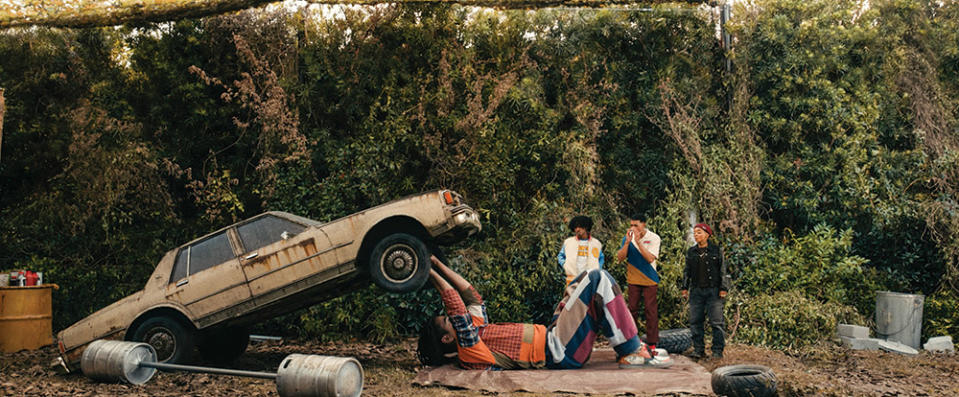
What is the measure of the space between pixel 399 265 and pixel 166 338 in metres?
2.55

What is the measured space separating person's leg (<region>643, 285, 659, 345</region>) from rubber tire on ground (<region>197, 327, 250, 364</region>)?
469cm

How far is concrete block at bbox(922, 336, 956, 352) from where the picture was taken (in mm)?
9578

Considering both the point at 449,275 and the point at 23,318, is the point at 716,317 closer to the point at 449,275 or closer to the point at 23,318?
the point at 449,275

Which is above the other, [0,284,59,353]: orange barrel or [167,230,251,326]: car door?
[167,230,251,326]: car door

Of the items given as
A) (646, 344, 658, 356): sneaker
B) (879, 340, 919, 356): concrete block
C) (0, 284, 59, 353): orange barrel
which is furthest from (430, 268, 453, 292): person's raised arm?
(879, 340, 919, 356): concrete block

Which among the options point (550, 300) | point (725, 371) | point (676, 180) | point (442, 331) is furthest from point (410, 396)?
point (676, 180)

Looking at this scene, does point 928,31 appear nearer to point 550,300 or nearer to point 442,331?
point 550,300

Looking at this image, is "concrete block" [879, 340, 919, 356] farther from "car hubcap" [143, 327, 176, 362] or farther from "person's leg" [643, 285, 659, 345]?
"car hubcap" [143, 327, 176, 362]

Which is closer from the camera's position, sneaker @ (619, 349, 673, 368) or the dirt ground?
the dirt ground

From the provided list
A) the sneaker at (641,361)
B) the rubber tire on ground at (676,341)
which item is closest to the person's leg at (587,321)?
the sneaker at (641,361)

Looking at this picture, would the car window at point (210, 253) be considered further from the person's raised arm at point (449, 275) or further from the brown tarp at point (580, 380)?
the brown tarp at point (580, 380)

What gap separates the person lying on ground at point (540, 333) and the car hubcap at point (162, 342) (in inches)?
102

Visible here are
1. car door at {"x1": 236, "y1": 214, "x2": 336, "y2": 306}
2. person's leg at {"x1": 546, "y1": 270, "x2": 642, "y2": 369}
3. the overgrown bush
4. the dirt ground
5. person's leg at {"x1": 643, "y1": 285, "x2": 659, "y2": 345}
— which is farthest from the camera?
the overgrown bush

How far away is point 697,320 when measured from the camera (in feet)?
27.3
